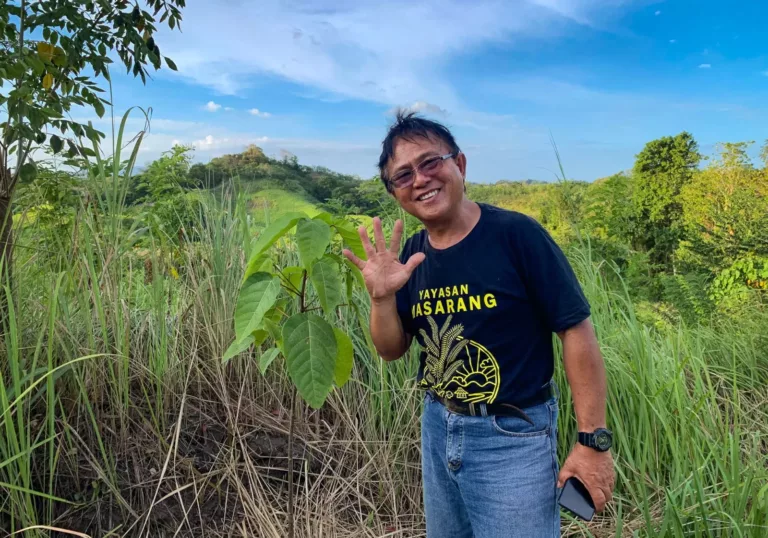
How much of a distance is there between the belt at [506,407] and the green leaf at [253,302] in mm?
596

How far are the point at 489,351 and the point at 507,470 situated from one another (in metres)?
0.31

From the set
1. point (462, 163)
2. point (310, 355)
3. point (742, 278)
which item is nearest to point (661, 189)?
point (742, 278)

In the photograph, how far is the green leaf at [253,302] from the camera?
1.13 m

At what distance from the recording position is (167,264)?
2439 mm

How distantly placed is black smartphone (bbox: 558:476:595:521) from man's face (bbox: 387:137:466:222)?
0.81 m

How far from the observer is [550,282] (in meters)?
1.25

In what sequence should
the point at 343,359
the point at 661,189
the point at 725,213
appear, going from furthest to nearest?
the point at 661,189, the point at 725,213, the point at 343,359

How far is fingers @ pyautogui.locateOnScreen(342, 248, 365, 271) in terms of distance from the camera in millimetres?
1336

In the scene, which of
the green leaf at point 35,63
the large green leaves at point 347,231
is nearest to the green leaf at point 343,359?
the large green leaves at point 347,231

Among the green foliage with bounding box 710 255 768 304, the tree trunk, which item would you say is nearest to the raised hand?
the tree trunk

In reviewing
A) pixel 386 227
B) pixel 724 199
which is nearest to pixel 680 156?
pixel 724 199

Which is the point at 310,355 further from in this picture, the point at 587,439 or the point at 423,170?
the point at 587,439

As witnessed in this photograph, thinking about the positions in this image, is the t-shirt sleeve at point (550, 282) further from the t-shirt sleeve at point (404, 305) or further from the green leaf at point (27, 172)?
the green leaf at point (27, 172)

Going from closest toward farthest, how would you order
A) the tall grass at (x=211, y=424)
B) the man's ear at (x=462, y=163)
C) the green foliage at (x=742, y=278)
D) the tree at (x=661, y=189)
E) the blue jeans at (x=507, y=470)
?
1. the blue jeans at (x=507, y=470)
2. the man's ear at (x=462, y=163)
3. the tall grass at (x=211, y=424)
4. the green foliage at (x=742, y=278)
5. the tree at (x=661, y=189)
